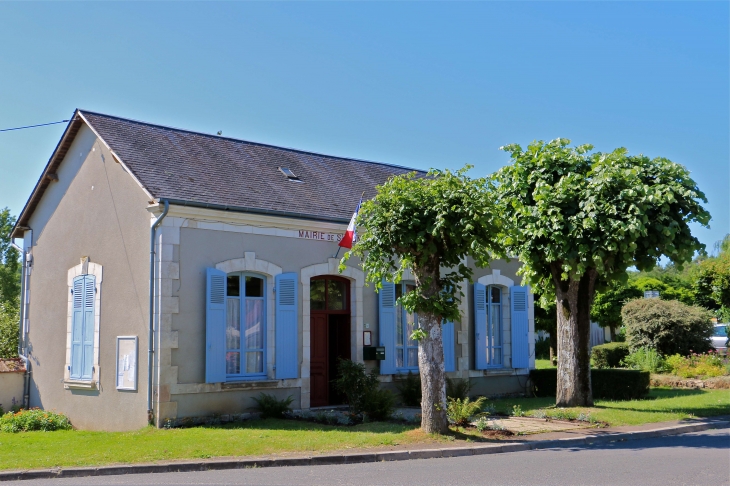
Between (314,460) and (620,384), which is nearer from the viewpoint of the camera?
(314,460)

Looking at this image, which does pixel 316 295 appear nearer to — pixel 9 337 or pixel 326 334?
pixel 326 334

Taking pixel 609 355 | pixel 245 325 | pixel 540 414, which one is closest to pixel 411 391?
pixel 540 414

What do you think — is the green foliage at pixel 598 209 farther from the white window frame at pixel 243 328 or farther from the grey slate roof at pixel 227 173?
the white window frame at pixel 243 328

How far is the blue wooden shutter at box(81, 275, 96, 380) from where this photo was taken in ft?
48.0

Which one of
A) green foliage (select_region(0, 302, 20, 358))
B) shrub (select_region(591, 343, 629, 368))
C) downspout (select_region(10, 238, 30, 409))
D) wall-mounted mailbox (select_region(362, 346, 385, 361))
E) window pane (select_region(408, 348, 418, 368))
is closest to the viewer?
wall-mounted mailbox (select_region(362, 346, 385, 361))

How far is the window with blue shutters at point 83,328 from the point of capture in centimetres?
1470

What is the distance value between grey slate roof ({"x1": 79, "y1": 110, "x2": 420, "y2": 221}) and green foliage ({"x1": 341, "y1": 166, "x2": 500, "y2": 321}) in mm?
3362

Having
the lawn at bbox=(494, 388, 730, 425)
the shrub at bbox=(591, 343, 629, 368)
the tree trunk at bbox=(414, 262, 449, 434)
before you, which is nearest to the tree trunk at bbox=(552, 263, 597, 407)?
the lawn at bbox=(494, 388, 730, 425)

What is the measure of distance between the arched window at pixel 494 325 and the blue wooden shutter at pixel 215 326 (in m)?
7.48

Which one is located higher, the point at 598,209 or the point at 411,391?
the point at 598,209

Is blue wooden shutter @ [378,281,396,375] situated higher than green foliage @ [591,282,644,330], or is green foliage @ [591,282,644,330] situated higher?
green foliage @ [591,282,644,330]

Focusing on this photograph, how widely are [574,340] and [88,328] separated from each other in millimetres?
10118

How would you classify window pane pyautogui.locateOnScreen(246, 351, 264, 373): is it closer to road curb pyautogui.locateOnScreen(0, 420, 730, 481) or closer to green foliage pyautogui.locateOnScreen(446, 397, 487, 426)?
green foliage pyautogui.locateOnScreen(446, 397, 487, 426)

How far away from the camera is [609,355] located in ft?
82.5
